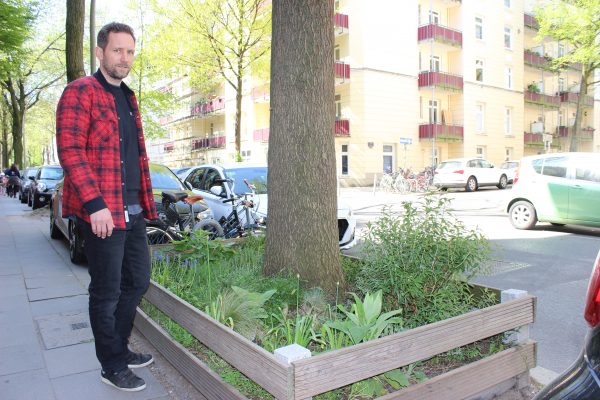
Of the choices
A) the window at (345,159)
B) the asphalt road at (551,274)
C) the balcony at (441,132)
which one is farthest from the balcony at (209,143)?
the asphalt road at (551,274)

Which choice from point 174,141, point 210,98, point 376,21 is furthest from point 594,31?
point 174,141

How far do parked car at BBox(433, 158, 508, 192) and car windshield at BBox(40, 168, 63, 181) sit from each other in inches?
708

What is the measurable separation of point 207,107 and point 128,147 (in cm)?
4361

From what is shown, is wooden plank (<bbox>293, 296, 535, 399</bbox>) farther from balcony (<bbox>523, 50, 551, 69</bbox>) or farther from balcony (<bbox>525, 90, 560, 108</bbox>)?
balcony (<bbox>523, 50, 551, 69</bbox>)

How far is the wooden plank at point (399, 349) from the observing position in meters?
2.15

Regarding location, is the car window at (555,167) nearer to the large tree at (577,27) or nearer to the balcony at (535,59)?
the large tree at (577,27)

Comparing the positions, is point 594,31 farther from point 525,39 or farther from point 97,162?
point 97,162

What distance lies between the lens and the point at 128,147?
10.5 ft

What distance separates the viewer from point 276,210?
4.18 meters

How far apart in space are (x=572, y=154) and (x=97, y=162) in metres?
9.70

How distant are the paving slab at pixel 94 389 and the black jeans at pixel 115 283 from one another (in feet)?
0.53

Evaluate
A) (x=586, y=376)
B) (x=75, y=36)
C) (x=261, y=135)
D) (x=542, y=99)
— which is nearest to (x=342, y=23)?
(x=261, y=135)

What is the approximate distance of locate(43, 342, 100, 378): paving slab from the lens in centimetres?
354

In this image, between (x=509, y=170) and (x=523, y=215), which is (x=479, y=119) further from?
(x=523, y=215)
